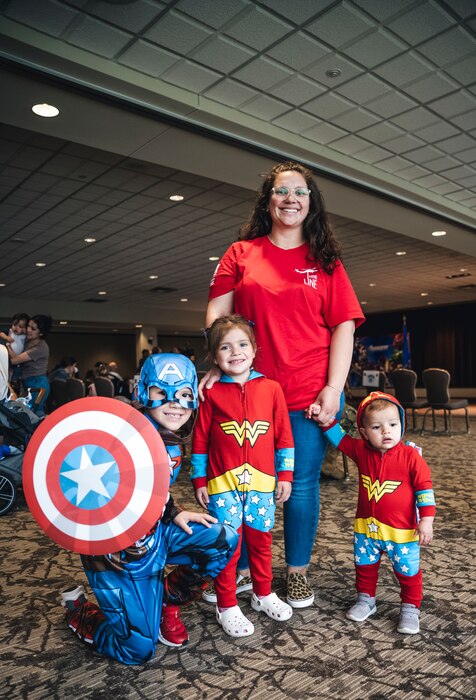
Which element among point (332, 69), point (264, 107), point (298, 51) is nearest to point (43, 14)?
point (298, 51)

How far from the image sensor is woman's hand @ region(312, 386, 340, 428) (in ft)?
5.55

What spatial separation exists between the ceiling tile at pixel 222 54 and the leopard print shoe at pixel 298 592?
3147 millimetres

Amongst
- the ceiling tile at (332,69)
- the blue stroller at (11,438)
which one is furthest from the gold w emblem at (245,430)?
the ceiling tile at (332,69)

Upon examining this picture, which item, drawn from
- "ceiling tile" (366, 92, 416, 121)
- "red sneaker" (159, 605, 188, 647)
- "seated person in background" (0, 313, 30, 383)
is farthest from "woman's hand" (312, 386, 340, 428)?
"seated person in background" (0, 313, 30, 383)

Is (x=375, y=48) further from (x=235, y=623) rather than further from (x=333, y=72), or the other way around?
(x=235, y=623)

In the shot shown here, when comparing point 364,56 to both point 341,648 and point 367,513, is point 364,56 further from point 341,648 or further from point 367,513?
point 341,648

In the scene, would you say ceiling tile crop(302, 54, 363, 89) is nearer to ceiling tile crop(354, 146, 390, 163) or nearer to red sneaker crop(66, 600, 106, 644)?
ceiling tile crop(354, 146, 390, 163)

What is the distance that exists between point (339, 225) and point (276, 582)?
20.3ft

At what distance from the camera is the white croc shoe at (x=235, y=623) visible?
5.01 feet

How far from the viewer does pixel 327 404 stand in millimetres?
1688

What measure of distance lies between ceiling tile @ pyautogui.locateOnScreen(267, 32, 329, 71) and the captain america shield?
2.98m

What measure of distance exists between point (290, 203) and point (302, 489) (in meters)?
0.98

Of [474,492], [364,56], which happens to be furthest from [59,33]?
[474,492]

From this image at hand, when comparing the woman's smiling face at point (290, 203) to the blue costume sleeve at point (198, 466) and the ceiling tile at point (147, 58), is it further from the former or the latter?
the ceiling tile at point (147, 58)
